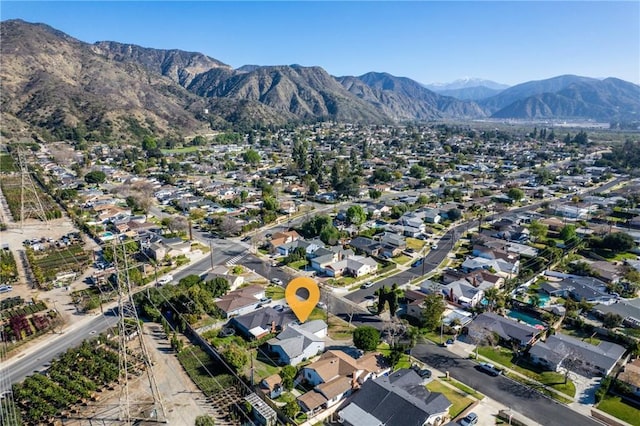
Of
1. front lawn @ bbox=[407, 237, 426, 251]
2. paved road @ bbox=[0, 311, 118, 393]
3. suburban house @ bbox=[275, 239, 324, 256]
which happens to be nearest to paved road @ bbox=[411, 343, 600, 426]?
suburban house @ bbox=[275, 239, 324, 256]

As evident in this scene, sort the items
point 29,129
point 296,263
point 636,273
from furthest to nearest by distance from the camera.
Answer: point 29,129 → point 296,263 → point 636,273

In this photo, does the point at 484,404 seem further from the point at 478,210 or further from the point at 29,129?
the point at 29,129

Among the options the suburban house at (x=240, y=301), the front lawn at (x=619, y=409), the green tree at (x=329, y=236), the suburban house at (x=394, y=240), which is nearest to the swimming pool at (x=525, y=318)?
the front lawn at (x=619, y=409)

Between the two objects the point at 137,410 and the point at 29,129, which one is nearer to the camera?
the point at 137,410

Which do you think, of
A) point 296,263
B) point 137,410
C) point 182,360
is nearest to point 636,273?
point 296,263

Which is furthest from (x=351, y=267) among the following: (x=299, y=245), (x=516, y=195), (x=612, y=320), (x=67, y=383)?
(x=516, y=195)

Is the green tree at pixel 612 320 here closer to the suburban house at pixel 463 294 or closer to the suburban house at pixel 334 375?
the suburban house at pixel 463 294

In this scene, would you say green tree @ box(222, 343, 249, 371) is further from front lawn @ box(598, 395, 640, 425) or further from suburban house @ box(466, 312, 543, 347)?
front lawn @ box(598, 395, 640, 425)
